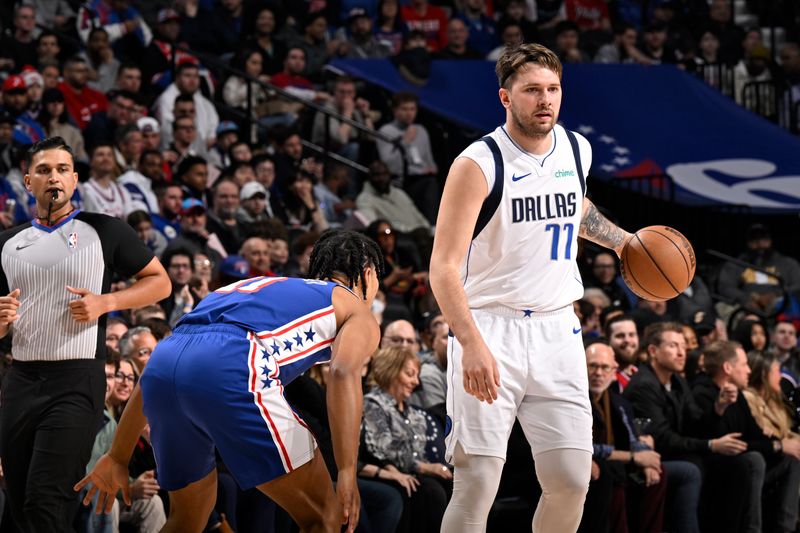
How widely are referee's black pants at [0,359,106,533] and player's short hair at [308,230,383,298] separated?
127 cm

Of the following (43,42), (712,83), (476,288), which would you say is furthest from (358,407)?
(712,83)

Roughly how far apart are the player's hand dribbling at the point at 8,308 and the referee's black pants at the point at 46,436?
217 mm

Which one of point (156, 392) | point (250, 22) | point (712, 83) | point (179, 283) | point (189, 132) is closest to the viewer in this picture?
point (156, 392)

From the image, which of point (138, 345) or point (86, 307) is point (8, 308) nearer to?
point (86, 307)

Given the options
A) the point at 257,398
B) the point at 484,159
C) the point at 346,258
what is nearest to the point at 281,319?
the point at 257,398

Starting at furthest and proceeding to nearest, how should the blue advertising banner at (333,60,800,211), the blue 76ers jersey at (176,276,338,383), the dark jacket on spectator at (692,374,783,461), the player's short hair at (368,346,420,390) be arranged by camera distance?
the blue advertising banner at (333,60,800,211), the dark jacket on spectator at (692,374,783,461), the player's short hair at (368,346,420,390), the blue 76ers jersey at (176,276,338,383)

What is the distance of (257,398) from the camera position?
13.5ft

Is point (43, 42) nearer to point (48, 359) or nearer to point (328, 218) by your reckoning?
point (328, 218)

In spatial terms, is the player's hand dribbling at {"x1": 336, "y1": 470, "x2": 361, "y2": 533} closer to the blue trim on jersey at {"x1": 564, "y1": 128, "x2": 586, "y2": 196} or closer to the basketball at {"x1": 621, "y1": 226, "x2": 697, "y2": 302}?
the blue trim on jersey at {"x1": 564, "y1": 128, "x2": 586, "y2": 196}

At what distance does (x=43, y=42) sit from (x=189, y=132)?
1.69 m

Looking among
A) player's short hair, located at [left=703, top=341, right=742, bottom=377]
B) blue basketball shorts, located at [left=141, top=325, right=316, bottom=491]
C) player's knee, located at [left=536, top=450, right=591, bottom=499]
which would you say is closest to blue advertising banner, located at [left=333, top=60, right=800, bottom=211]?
player's short hair, located at [left=703, top=341, right=742, bottom=377]

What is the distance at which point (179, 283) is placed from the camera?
355 inches

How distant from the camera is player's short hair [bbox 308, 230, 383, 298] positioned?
4590 millimetres

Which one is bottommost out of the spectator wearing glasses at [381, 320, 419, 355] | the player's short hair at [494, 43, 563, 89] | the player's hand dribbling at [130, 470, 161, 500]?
the spectator wearing glasses at [381, 320, 419, 355]
